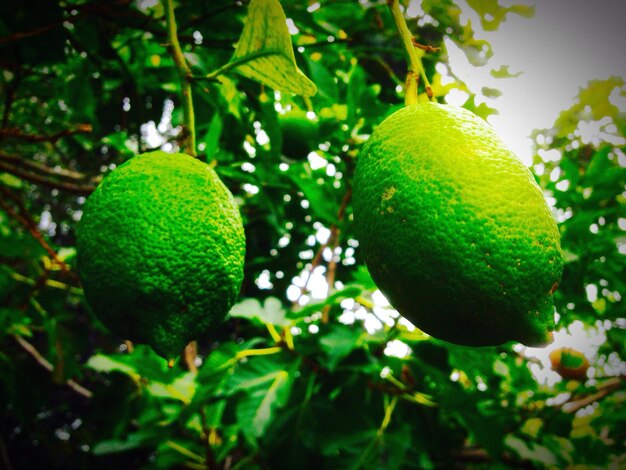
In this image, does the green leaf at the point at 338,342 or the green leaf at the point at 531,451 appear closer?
the green leaf at the point at 338,342

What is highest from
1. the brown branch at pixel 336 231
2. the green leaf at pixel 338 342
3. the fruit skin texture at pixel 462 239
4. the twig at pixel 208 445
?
the fruit skin texture at pixel 462 239

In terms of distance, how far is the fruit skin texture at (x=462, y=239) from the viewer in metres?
0.61

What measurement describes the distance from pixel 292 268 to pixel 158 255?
5.72ft

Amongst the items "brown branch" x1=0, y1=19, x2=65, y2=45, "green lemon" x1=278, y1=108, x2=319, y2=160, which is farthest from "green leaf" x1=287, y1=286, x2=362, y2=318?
"brown branch" x1=0, y1=19, x2=65, y2=45

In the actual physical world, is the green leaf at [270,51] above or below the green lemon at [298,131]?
above

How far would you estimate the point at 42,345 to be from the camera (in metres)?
3.93

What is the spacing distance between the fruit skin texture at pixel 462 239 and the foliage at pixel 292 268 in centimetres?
55

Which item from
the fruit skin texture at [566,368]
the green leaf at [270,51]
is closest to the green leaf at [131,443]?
the green leaf at [270,51]

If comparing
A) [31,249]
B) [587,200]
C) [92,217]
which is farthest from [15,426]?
[587,200]

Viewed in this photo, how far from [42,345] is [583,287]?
4.13m

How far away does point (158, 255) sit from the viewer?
706mm

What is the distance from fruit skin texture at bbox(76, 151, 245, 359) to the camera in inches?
27.7

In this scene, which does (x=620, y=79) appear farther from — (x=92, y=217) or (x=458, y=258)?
(x=92, y=217)

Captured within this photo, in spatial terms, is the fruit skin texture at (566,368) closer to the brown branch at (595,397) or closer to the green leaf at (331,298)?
the brown branch at (595,397)
